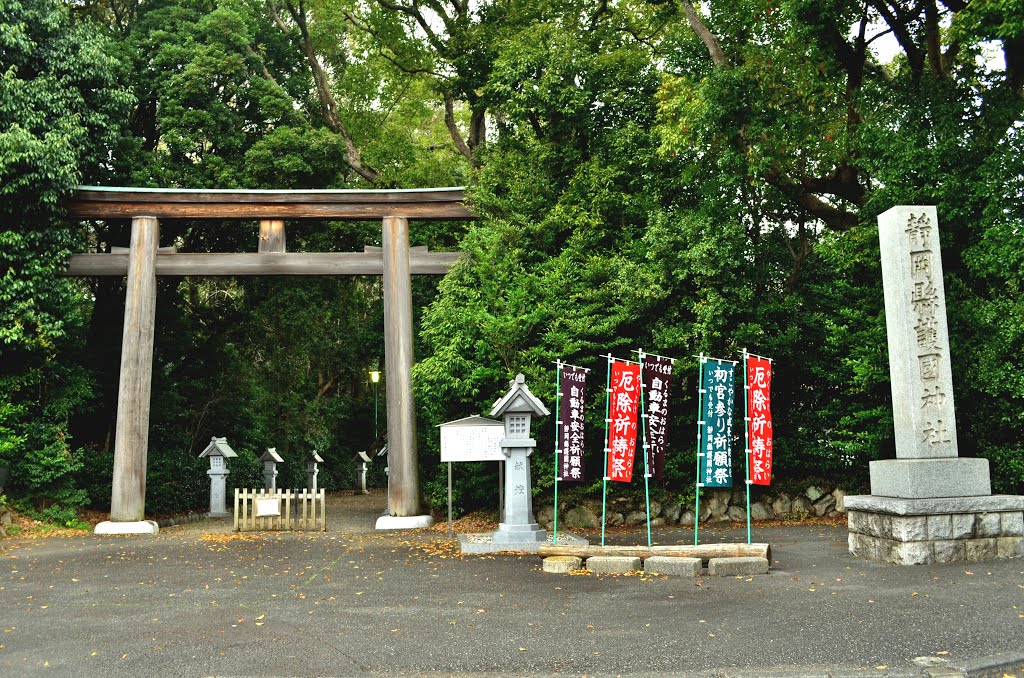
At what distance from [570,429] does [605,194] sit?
16.3ft

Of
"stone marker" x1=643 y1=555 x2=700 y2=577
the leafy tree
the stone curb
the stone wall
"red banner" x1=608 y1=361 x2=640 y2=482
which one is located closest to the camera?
the stone curb

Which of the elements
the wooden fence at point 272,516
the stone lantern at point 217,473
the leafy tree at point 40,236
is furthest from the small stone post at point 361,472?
the wooden fence at point 272,516

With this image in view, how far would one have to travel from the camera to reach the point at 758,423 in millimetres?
9766

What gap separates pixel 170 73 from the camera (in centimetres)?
1864

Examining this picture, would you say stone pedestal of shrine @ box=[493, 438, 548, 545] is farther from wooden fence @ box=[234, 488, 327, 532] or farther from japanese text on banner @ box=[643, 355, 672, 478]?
wooden fence @ box=[234, 488, 327, 532]

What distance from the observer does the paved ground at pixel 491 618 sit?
5156mm

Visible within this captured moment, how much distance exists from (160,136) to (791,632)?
19.0 m

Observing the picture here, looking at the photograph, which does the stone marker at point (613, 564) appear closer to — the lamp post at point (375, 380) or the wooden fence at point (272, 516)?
the wooden fence at point (272, 516)

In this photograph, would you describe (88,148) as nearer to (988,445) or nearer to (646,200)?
(646,200)

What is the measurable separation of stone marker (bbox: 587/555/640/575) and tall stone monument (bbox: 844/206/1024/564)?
2.68 meters

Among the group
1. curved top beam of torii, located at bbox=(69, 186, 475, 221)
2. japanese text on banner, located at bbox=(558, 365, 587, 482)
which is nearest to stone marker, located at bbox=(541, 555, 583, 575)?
japanese text on banner, located at bbox=(558, 365, 587, 482)

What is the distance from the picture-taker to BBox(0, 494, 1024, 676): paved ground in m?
5.16

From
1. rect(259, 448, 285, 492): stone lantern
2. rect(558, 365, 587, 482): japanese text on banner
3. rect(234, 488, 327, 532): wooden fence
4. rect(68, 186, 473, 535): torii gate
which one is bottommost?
rect(234, 488, 327, 532): wooden fence

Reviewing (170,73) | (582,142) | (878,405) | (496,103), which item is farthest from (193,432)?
(878,405)
